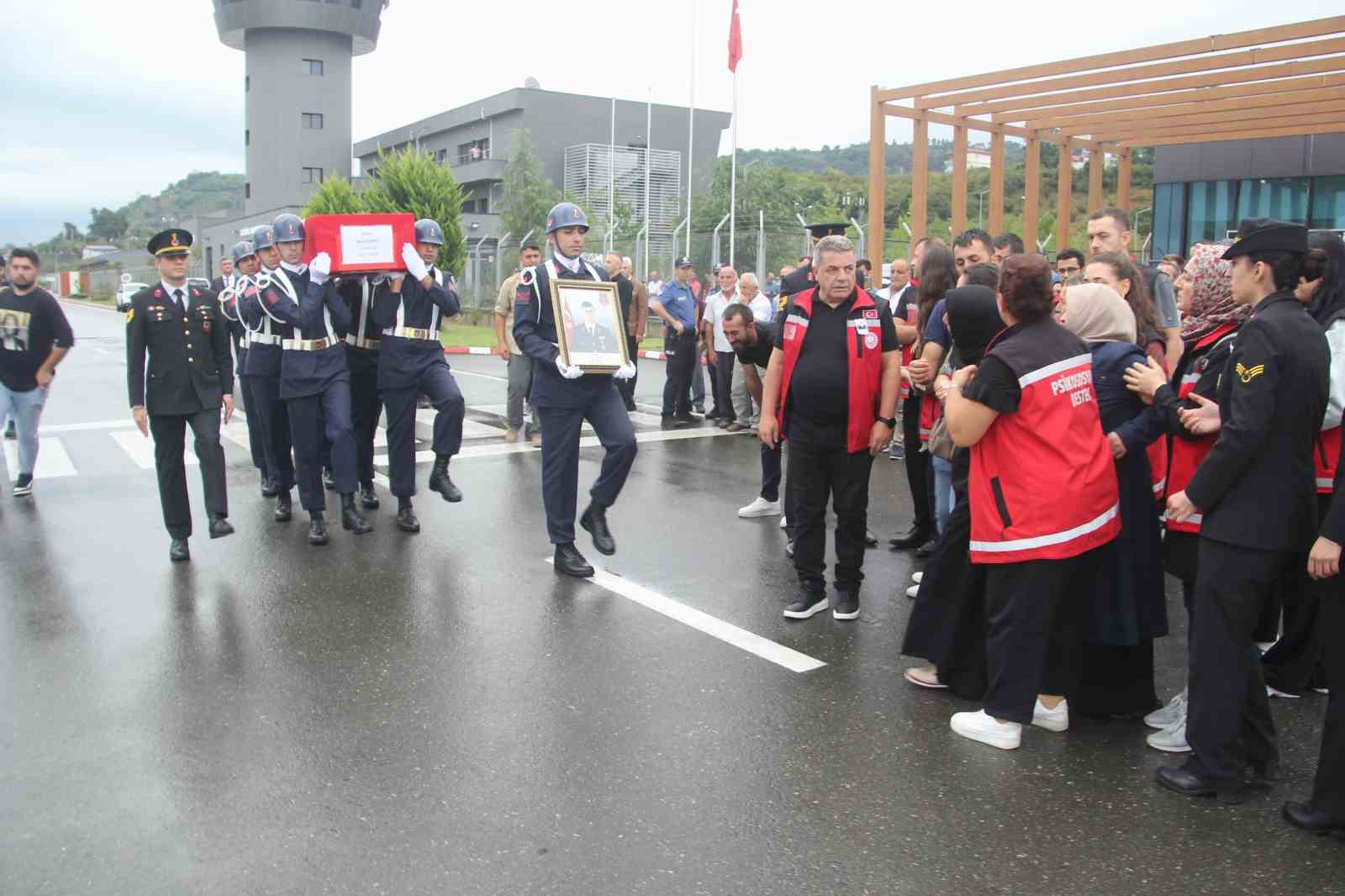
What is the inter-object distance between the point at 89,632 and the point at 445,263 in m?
28.5

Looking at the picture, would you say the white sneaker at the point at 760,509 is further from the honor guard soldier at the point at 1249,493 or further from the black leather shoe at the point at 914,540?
the honor guard soldier at the point at 1249,493

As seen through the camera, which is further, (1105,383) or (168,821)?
(1105,383)

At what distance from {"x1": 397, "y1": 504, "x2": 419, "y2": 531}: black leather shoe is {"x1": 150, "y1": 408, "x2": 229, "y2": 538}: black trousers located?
1.14m

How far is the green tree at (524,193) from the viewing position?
156ft

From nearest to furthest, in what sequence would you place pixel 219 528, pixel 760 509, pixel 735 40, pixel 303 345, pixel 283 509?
1. pixel 219 528
2. pixel 303 345
3. pixel 283 509
4. pixel 760 509
5. pixel 735 40

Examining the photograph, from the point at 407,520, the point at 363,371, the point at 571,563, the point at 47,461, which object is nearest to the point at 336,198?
the point at 47,461

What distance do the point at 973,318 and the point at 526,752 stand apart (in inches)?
103

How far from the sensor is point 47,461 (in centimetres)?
1009

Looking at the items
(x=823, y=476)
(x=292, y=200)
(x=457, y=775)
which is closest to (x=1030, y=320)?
(x=823, y=476)

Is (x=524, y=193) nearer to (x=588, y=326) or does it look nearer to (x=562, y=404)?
(x=588, y=326)

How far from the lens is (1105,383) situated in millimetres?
4203

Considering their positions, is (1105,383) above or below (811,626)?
above

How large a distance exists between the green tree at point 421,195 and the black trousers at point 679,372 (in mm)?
21983

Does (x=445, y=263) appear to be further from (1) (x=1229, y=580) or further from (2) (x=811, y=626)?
(1) (x=1229, y=580)
